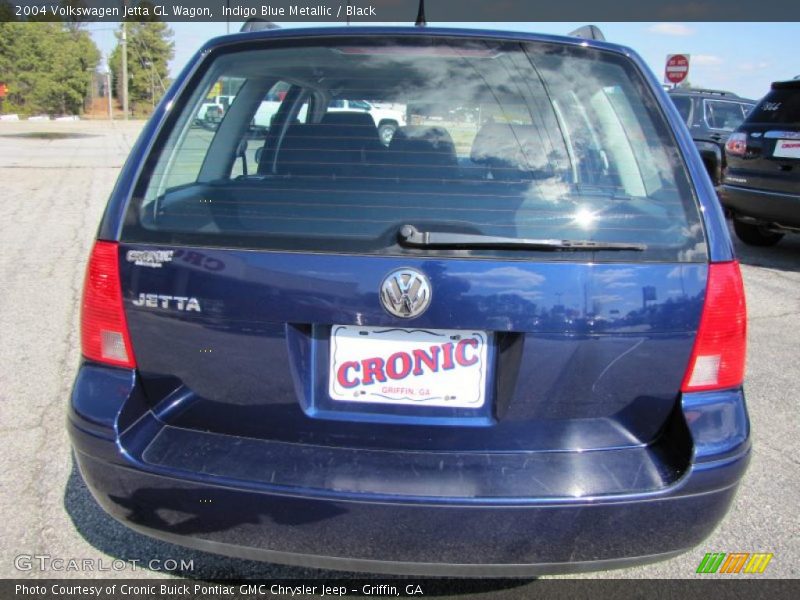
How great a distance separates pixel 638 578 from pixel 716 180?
708cm

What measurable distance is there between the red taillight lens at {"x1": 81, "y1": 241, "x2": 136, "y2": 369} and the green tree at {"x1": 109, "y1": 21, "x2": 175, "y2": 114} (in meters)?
63.2

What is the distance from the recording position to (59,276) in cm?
608

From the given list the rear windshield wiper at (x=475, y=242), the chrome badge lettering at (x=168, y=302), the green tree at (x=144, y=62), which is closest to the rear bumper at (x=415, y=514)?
the chrome badge lettering at (x=168, y=302)

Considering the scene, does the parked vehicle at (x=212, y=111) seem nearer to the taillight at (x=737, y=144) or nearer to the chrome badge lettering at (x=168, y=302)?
the chrome badge lettering at (x=168, y=302)

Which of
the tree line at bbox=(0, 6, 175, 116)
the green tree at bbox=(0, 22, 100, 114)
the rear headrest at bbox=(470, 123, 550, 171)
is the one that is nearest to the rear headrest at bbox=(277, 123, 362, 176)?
the rear headrest at bbox=(470, 123, 550, 171)

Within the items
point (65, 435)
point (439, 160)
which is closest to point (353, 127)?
point (439, 160)

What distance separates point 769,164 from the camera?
6.90 meters

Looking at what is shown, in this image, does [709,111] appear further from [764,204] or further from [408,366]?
[408,366]

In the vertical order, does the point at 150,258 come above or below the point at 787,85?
below

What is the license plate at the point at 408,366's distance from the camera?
1.82 metres

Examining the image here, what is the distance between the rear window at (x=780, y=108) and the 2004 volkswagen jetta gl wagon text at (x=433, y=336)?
18.9 ft

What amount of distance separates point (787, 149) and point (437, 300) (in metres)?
6.29

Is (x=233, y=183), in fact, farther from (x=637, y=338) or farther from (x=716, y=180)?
(x=716, y=180)

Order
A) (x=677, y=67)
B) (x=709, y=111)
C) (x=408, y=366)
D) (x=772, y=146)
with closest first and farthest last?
(x=408, y=366) → (x=772, y=146) → (x=709, y=111) → (x=677, y=67)
